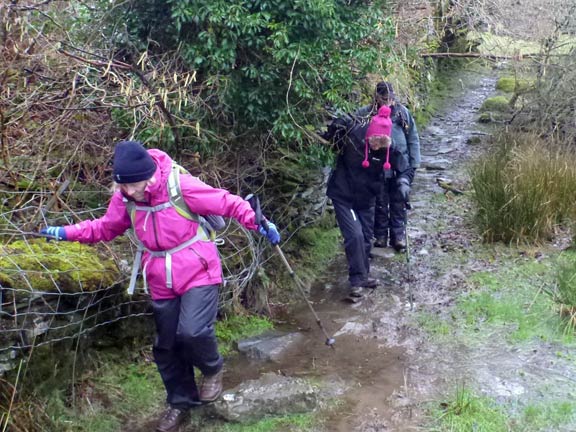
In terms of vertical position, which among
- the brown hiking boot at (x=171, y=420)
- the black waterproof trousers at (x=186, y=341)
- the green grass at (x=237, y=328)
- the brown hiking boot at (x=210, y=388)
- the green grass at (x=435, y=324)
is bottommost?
the green grass at (x=237, y=328)

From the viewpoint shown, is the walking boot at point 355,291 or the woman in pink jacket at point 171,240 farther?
the walking boot at point 355,291

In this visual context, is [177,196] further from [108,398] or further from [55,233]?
[108,398]

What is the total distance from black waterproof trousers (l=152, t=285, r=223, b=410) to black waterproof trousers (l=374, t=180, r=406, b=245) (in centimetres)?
372

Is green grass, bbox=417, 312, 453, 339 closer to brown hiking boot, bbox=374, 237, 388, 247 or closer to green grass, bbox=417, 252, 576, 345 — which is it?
green grass, bbox=417, 252, 576, 345

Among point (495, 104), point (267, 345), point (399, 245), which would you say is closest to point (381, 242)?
point (399, 245)

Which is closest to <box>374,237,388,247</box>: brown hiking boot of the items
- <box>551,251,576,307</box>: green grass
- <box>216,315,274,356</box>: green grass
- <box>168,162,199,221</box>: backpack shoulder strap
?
<box>216,315,274,356</box>: green grass

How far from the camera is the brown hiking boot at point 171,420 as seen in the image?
460cm

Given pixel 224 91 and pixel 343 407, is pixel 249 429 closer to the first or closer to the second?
pixel 343 407

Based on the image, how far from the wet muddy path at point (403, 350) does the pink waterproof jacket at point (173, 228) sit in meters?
1.35

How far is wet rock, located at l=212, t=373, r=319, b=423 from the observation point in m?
4.67

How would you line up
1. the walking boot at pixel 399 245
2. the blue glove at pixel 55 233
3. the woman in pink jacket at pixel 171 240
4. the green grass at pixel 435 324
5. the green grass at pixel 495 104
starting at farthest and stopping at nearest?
1. the green grass at pixel 495 104
2. the walking boot at pixel 399 245
3. the green grass at pixel 435 324
4. the blue glove at pixel 55 233
5. the woman in pink jacket at pixel 171 240

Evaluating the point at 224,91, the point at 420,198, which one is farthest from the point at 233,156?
the point at 420,198

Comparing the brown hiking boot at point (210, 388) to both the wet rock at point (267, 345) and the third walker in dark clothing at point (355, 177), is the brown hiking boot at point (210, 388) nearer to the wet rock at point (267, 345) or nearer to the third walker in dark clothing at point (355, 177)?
the wet rock at point (267, 345)

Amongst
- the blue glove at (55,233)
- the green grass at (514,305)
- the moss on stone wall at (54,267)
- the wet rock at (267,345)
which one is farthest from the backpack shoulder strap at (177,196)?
the green grass at (514,305)
